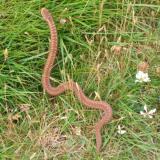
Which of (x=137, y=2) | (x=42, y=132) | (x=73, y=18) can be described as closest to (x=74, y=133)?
(x=42, y=132)

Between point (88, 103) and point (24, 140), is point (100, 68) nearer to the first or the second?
point (88, 103)

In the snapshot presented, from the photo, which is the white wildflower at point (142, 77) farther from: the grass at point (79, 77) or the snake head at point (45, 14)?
the snake head at point (45, 14)

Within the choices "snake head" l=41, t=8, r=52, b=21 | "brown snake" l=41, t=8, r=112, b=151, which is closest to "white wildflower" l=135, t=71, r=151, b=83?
"brown snake" l=41, t=8, r=112, b=151

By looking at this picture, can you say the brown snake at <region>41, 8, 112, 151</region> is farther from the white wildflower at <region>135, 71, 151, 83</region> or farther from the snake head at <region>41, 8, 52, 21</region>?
the white wildflower at <region>135, 71, 151, 83</region>

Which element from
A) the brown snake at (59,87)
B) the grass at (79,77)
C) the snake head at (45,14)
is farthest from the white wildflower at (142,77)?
the snake head at (45,14)

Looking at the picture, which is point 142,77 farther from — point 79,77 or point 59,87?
point 59,87
